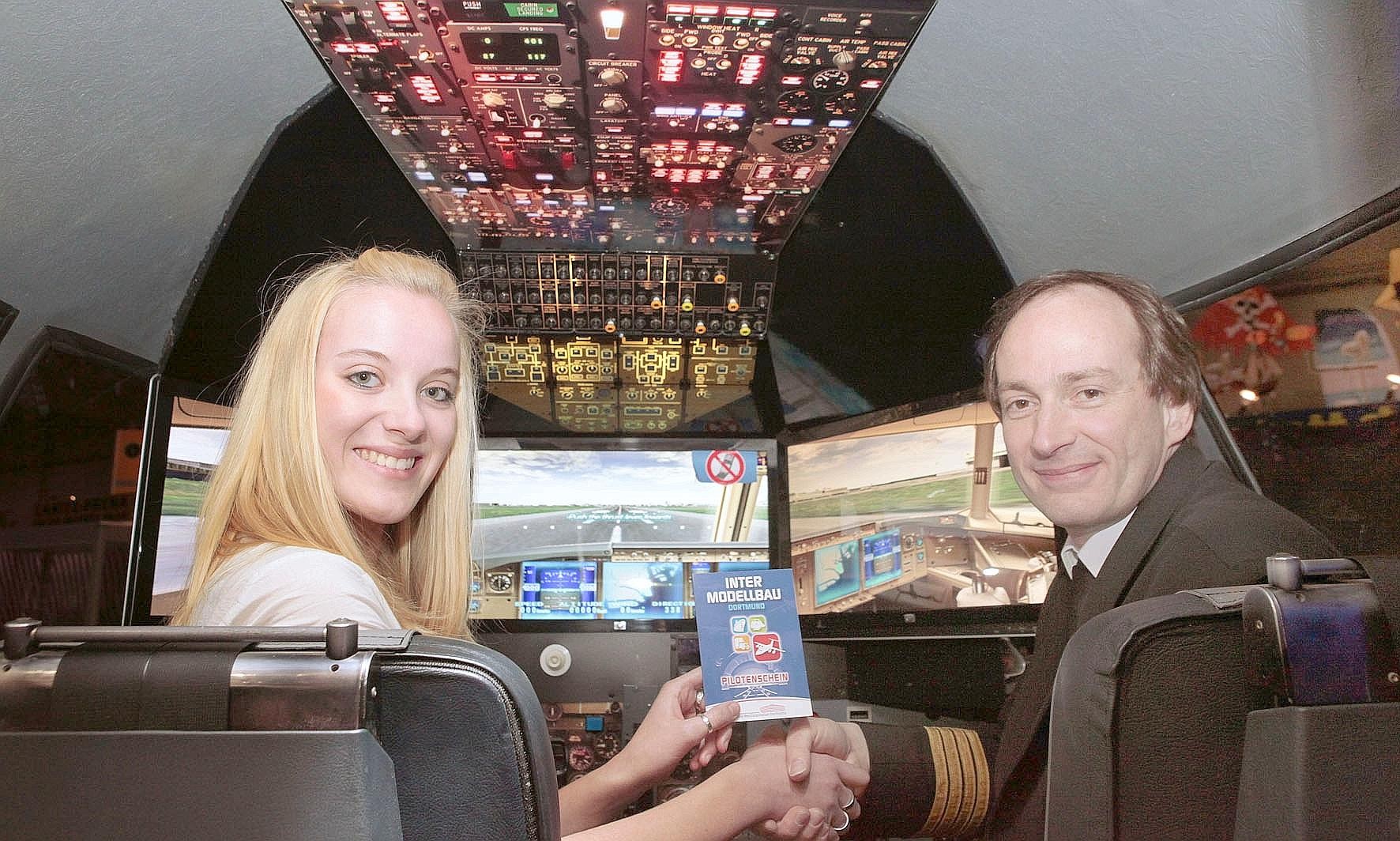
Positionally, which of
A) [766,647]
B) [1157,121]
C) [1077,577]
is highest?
[1157,121]

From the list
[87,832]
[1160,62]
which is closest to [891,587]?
[1160,62]

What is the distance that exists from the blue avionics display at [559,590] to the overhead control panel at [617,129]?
0.64 meters

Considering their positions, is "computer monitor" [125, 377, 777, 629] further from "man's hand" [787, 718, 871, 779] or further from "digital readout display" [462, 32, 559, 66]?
"digital readout display" [462, 32, 559, 66]

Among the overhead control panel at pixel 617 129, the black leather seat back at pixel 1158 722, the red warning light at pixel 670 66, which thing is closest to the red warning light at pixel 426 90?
the overhead control panel at pixel 617 129

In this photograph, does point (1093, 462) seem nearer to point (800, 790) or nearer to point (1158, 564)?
point (1158, 564)

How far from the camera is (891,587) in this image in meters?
2.17

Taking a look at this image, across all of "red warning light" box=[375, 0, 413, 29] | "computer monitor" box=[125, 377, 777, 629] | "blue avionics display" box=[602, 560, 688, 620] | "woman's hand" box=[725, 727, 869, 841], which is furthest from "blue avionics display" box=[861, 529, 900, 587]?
"red warning light" box=[375, 0, 413, 29]

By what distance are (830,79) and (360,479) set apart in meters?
1.27

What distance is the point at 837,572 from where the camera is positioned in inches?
89.7

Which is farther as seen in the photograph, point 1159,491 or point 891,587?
point 891,587

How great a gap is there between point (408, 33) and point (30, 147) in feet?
2.32

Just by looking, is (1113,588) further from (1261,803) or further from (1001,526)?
(1001,526)

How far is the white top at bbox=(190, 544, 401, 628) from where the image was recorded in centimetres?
74

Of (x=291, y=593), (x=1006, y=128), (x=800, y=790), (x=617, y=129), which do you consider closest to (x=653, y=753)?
(x=800, y=790)
